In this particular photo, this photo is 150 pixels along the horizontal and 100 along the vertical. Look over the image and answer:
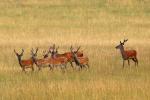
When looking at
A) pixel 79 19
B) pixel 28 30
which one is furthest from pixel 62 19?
pixel 28 30

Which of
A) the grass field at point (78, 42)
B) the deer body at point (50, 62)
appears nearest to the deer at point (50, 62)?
the deer body at point (50, 62)

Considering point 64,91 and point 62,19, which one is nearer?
point 64,91

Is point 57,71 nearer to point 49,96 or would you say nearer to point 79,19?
point 49,96

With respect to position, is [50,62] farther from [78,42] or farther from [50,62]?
[78,42]

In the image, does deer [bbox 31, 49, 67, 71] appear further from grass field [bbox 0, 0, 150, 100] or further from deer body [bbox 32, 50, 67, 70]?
grass field [bbox 0, 0, 150, 100]

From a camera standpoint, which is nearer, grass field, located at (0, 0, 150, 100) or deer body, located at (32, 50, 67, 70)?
grass field, located at (0, 0, 150, 100)

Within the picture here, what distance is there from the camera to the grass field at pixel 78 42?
16898 millimetres

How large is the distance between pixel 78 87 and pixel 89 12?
41.7 meters

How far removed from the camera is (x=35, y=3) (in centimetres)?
6341

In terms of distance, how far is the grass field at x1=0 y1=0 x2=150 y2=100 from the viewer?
16.9 metres

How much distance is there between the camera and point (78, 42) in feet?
124

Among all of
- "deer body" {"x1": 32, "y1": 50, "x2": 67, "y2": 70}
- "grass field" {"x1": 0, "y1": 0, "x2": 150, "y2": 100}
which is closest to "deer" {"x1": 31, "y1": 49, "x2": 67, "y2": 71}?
"deer body" {"x1": 32, "y1": 50, "x2": 67, "y2": 70}

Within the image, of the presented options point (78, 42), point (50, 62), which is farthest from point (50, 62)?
point (78, 42)

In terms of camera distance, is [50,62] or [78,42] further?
[78,42]
